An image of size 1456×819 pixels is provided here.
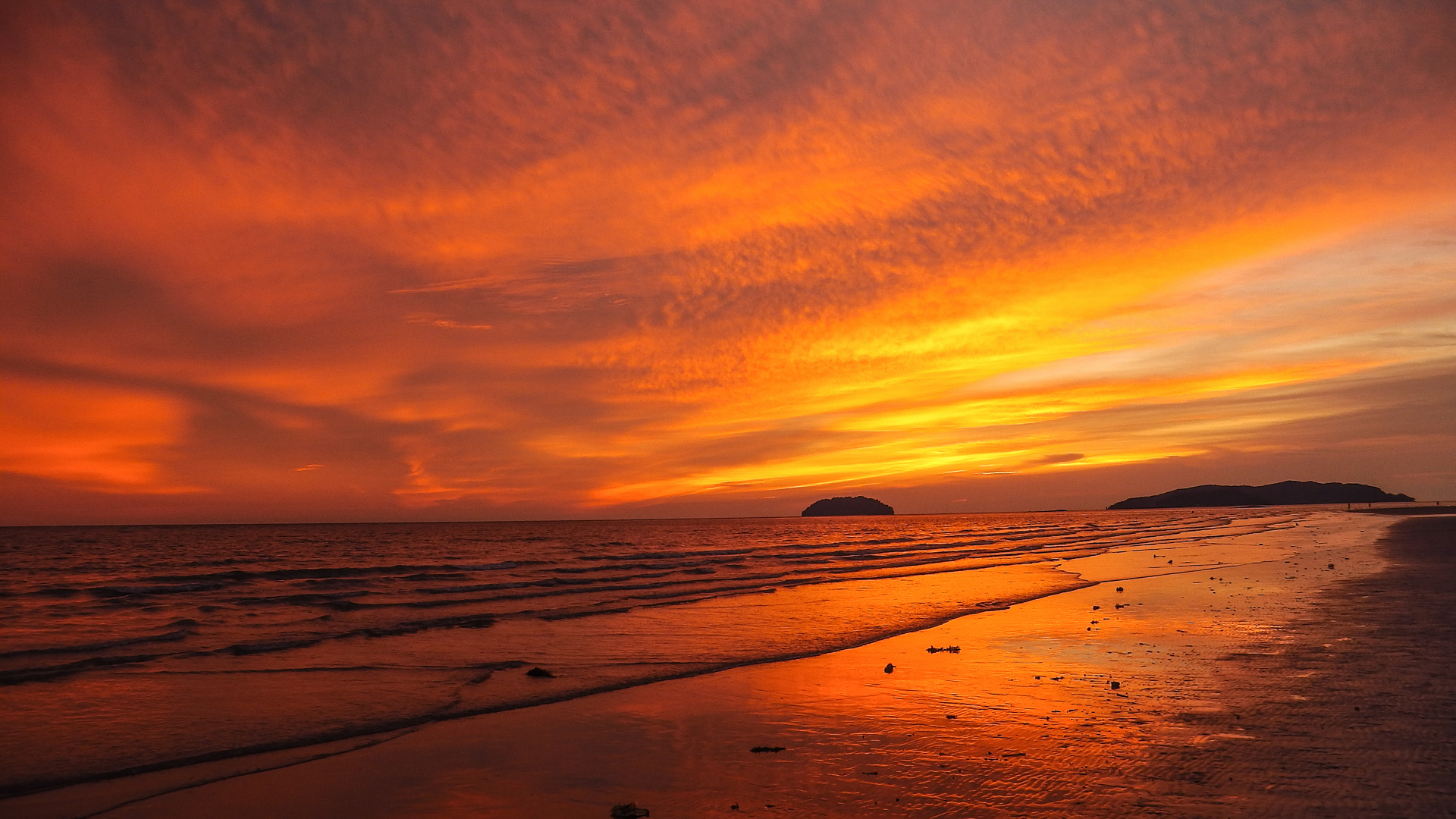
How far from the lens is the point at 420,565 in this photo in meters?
50.9

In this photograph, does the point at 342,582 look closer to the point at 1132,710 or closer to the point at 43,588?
the point at 43,588

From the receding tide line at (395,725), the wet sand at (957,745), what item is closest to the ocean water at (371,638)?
the receding tide line at (395,725)

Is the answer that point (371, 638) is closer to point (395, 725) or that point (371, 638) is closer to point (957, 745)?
point (395, 725)

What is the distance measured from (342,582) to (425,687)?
2877cm

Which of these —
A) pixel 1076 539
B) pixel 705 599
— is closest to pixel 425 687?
pixel 705 599

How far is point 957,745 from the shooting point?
351 inches

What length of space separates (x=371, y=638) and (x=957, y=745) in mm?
15625

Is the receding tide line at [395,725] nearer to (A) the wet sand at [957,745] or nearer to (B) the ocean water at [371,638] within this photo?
(B) the ocean water at [371,638]

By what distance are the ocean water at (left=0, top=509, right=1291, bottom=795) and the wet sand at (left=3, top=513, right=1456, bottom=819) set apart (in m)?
1.37

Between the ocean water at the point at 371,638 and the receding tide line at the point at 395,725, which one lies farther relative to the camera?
the ocean water at the point at 371,638

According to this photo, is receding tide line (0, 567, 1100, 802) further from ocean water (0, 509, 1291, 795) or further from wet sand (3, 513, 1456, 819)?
wet sand (3, 513, 1456, 819)

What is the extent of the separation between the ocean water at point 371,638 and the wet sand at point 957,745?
137cm

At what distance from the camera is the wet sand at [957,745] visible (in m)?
7.19

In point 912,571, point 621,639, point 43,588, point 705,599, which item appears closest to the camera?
point 621,639
